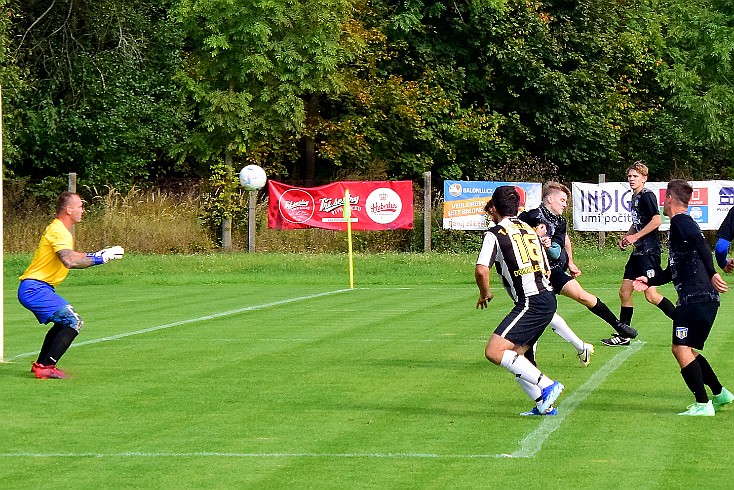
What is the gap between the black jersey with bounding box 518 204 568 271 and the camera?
14391mm

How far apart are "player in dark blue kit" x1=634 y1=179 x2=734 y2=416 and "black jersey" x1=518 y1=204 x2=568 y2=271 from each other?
10.3 feet

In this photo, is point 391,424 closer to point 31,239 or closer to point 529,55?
point 31,239

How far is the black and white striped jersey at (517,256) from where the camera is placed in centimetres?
1087

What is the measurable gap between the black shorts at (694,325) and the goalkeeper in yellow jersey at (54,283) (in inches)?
223

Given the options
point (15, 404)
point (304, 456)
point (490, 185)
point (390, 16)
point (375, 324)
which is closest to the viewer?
point (304, 456)

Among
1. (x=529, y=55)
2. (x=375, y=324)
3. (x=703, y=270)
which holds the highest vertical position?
(x=529, y=55)

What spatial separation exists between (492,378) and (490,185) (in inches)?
844

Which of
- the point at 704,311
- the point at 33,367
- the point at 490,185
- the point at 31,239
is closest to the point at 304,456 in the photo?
the point at 704,311

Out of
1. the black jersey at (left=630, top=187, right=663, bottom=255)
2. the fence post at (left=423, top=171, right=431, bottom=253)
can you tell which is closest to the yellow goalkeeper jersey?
the black jersey at (left=630, top=187, right=663, bottom=255)

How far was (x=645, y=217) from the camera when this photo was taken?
16.1m

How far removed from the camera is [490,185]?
3453cm

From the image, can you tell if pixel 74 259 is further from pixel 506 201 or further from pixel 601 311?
pixel 601 311

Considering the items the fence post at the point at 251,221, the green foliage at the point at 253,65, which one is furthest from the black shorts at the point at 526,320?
the green foliage at the point at 253,65

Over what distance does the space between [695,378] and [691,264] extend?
0.94m
